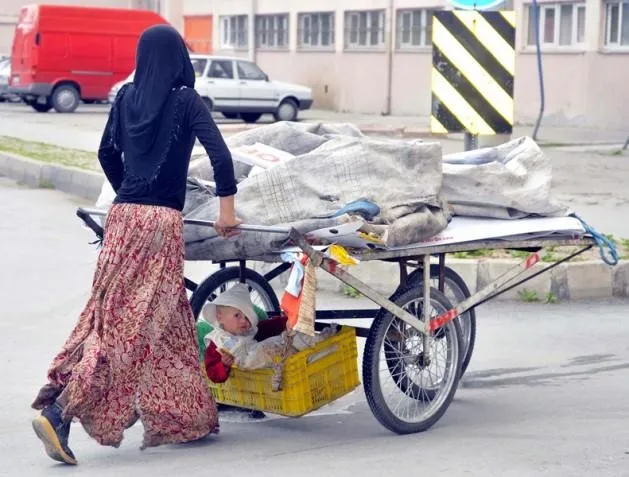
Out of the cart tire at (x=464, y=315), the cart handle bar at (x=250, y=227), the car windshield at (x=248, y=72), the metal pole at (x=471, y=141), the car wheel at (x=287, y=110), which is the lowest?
the car wheel at (x=287, y=110)

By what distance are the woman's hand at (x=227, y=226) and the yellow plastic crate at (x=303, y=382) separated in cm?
65

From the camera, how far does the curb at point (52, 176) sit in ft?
50.9

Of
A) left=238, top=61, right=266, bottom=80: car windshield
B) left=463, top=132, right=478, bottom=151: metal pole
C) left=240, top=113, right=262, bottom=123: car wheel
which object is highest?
A: left=463, top=132, right=478, bottom=151: metal pole

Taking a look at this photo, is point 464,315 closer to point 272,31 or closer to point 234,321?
point 234,321

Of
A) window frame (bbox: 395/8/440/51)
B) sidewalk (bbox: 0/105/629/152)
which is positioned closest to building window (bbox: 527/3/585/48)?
sidewalk (bbox: 0/105/629/152)

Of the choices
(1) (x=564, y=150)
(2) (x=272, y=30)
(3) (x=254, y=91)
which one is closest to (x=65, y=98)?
(3) (x=254, y=91)

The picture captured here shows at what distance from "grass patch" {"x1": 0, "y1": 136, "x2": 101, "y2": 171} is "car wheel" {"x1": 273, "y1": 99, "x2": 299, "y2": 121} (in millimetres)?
9467

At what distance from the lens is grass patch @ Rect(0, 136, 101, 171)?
57.4 feet

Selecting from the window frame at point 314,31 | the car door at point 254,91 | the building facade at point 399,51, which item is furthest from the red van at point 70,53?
the building facade at point 399,51

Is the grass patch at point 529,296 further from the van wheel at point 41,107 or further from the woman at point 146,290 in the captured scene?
the van wheel at point 41,107

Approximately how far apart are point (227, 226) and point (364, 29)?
97.1 ft

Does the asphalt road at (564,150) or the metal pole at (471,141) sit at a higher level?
the metal pole at (471,141)

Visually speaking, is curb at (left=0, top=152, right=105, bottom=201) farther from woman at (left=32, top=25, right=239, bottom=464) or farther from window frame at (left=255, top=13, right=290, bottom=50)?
window frame at (left=255, top=13, right=290, bottom=50)

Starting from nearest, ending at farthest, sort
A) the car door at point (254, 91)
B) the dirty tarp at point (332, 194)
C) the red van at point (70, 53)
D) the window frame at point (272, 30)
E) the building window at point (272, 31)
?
the dirty tarp at point (332, 194), the car door at point (254, 91), the red van at point (70, 53), the window frame at point (272, 30), the building window at point (272, 31)
